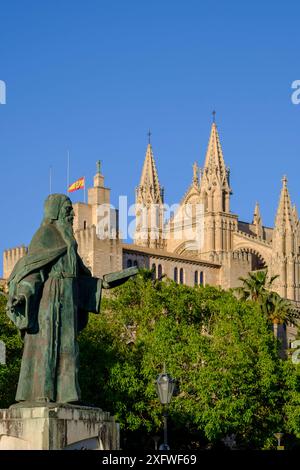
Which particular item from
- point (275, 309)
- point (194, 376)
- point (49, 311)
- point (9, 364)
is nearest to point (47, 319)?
point (49, 311)

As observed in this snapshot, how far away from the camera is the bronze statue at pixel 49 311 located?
15727 mm

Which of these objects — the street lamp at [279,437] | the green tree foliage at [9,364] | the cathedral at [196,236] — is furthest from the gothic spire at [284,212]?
the green tree foliage at [9,364]

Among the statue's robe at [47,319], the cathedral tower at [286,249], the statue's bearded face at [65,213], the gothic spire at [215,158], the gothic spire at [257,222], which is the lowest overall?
the statue's robe at [47,319]

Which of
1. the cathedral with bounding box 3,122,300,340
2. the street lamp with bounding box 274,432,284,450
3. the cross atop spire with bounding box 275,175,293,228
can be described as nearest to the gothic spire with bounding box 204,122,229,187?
the cathedral with bounding box 3,122,300,340

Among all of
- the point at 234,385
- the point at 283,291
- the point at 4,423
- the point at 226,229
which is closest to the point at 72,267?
the point at 4,423

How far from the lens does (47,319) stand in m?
15.9

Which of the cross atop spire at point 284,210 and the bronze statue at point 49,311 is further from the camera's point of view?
the cross atop spire at point 284,210

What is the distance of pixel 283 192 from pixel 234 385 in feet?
215

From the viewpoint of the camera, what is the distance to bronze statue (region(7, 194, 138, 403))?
15.7 meters

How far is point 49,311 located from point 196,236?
10618 centimetres

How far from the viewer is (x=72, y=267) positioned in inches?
643

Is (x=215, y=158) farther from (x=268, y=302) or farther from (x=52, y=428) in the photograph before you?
(x=52, y=428)

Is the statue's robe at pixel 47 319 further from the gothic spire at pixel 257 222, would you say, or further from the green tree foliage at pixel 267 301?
the gothic spire at pixel 257 222
